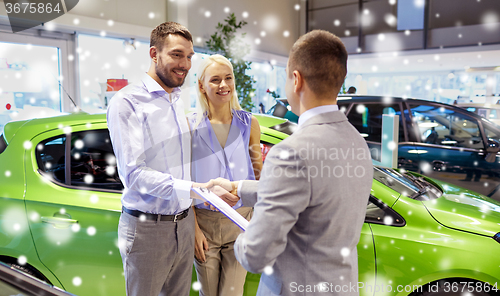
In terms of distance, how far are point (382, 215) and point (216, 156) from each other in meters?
0.93

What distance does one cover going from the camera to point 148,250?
5.21 ft

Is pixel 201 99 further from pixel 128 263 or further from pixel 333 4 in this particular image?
pixel 333 4

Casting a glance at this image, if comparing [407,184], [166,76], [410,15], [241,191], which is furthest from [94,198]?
[410,15]

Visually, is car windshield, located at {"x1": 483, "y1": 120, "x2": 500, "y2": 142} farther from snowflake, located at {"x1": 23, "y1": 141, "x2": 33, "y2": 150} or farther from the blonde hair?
snowflake, located at {"x1": 23, "y1": 141, "x2": 33, "y2": 150}

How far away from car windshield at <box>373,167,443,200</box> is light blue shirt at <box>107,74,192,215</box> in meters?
1.18

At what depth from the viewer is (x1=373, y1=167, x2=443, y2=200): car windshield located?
2.19 meters

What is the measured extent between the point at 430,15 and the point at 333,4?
2745 millimetres

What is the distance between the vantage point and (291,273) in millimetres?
1074

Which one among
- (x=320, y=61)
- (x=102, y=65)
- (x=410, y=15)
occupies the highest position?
(x=410, y=15)

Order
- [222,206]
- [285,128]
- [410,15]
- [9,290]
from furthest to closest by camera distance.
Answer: [410,15], [285,128], [222,206], [9,290]

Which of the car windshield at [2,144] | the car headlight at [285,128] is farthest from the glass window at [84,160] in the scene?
the car headlight at [285,128]

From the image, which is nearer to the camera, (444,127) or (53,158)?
(53,158)

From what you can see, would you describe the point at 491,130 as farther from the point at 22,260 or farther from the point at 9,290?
the point at 9,290

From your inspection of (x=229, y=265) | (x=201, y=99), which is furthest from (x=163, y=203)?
(x=201, y=99)
